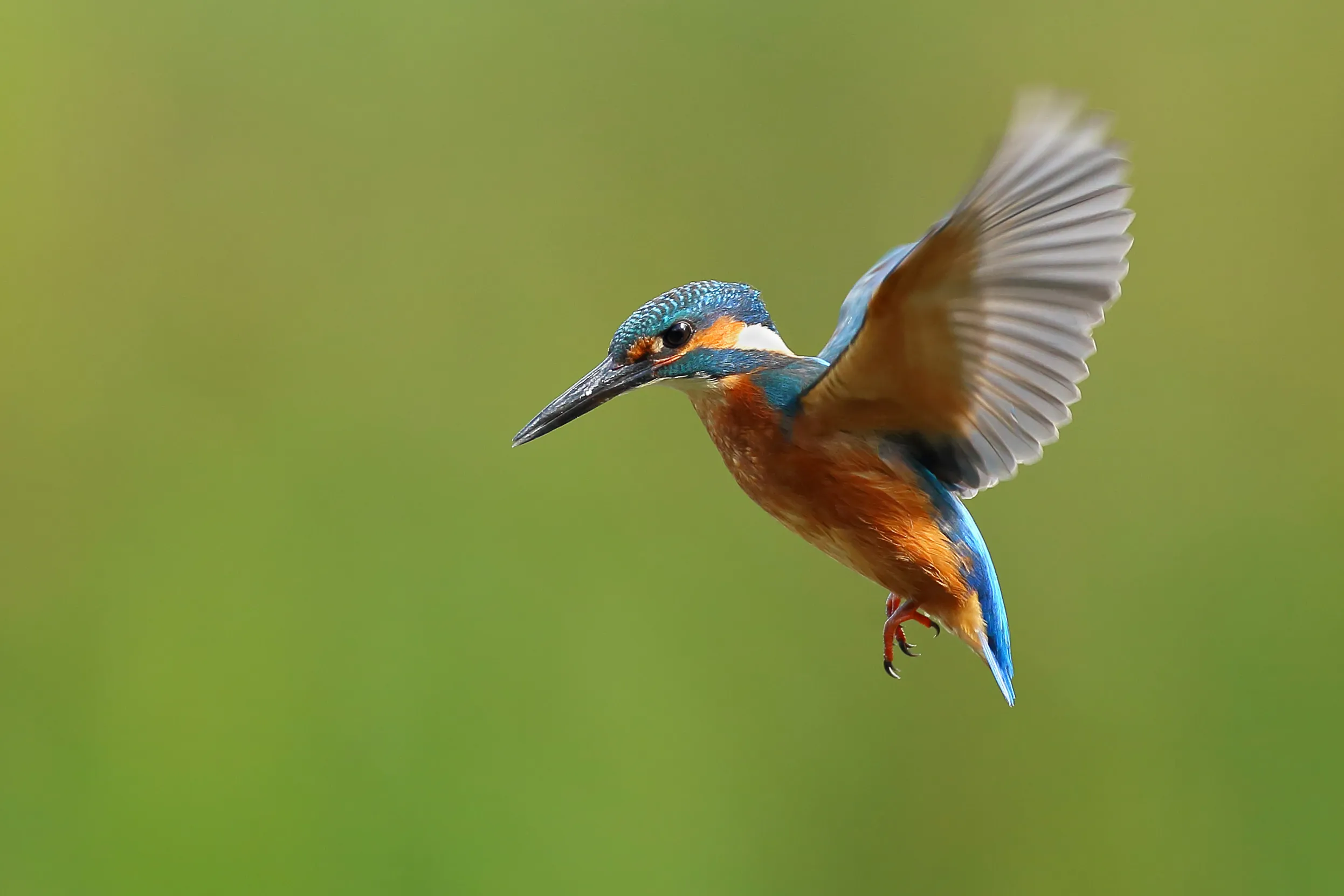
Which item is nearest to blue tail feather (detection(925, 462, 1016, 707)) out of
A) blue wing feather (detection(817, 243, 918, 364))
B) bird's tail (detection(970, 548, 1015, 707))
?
bird's tail (detection(970, 548, 1015, 707))

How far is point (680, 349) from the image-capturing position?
26.7 inches

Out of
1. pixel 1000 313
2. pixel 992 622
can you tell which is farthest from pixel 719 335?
pixel 992 622

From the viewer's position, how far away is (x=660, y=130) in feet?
6.31

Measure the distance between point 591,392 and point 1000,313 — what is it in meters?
0.21

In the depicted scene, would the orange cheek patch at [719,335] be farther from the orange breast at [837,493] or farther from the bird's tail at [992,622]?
the bird's tail at [992,622]

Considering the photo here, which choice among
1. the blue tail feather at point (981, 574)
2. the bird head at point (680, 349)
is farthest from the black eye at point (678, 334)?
the blue tail feather at point (981, 574)

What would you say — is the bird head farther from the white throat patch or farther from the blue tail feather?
the blue tail feather

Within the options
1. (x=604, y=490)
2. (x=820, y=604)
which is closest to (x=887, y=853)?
(x=820, y=604)

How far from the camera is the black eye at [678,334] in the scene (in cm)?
67

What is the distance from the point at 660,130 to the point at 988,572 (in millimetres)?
1266

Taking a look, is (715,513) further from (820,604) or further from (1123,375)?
(1123,375)

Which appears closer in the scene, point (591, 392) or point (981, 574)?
point (591, 392)

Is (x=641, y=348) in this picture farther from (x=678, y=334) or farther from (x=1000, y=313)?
(x=1000, y=313)

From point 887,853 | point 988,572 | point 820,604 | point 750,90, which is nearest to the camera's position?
point 988,572
